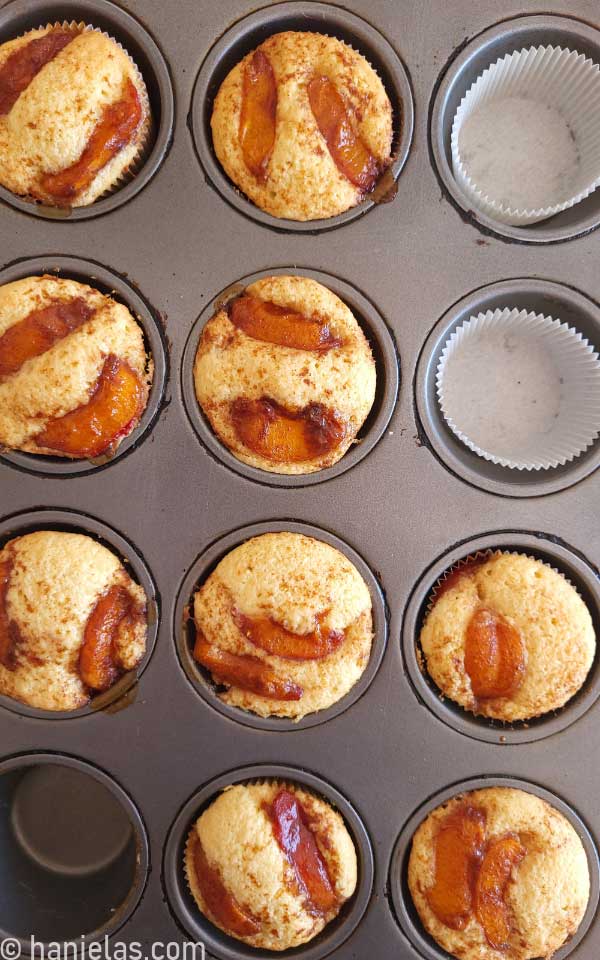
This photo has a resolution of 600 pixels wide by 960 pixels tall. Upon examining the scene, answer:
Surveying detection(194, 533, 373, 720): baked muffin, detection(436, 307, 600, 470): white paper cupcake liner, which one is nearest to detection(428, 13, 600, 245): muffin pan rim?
detection(436, 307, 600, 470): white paper cupcake liner

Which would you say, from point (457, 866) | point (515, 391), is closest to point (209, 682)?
point (457, 866)

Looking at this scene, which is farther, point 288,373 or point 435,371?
point 435,371

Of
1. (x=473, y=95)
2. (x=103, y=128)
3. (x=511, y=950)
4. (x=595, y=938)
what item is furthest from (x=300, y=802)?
(x=473, y=95)

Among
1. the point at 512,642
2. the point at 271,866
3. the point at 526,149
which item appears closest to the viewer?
the point at 271,866

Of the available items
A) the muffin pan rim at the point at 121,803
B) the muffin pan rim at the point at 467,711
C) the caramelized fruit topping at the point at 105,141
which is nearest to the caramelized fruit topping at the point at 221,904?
the muffin pan rim at the point at 121,803

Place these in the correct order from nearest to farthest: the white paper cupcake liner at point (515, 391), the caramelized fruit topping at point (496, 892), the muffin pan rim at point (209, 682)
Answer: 1. the caramelized fruit topping at point (496, 892)
2. the muffin pan rim at point (209, 682)
3. the white paper cupcake liner at point (515, 391)

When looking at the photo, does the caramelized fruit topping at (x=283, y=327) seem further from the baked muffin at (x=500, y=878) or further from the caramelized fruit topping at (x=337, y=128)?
the baked muffin at (x=500, y=878)

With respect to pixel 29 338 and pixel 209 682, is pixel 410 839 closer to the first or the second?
pixel 209 682
